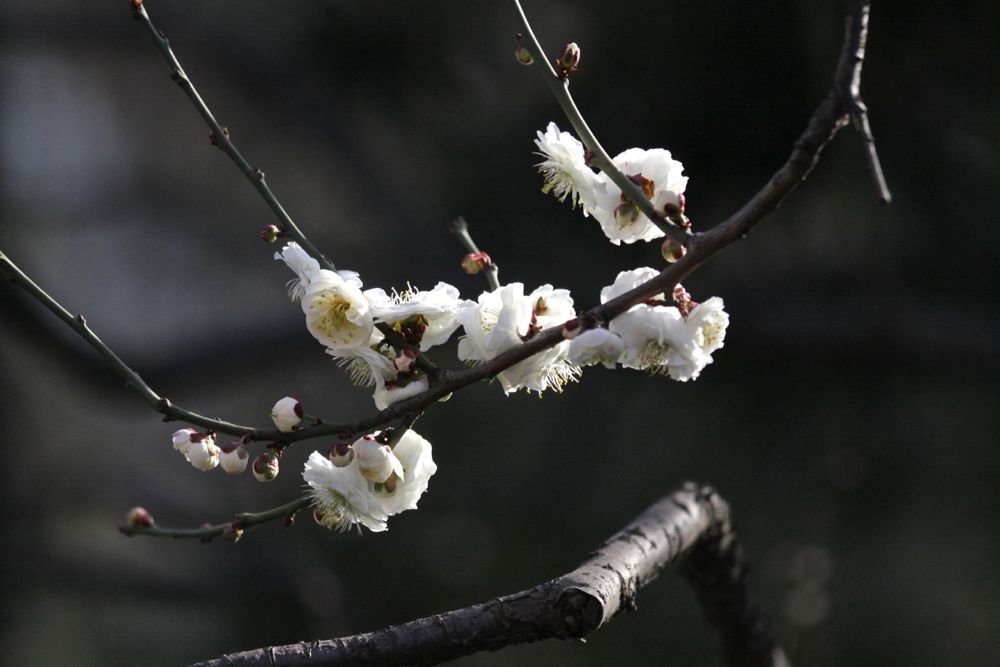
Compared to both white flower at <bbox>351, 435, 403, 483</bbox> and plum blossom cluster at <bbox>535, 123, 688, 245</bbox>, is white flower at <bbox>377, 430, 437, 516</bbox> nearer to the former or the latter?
white flower at <bbox>351, 435, 403, 483</bbox>

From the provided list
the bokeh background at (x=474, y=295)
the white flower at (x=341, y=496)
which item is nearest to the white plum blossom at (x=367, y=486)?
the white flower at (x=341, y=496)

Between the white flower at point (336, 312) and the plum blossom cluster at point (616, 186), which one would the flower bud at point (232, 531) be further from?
the plum blossom cluster at point (616, 186)

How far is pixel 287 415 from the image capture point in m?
0.44

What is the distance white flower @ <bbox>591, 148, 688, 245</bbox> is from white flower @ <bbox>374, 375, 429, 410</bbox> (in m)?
0.12

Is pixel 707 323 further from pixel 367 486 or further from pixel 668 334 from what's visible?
pixel 367 486

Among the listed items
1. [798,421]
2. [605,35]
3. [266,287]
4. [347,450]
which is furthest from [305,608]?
[347,450]

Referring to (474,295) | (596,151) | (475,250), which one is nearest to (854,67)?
(596,151)

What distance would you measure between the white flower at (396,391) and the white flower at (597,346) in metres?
0.07

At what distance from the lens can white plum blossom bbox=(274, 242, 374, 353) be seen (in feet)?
1.39

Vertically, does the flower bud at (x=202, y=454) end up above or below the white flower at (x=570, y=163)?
below

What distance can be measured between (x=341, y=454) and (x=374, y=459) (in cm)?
1

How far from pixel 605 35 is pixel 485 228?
39cm

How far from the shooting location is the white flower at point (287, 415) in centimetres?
44

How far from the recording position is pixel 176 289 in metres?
2.17
